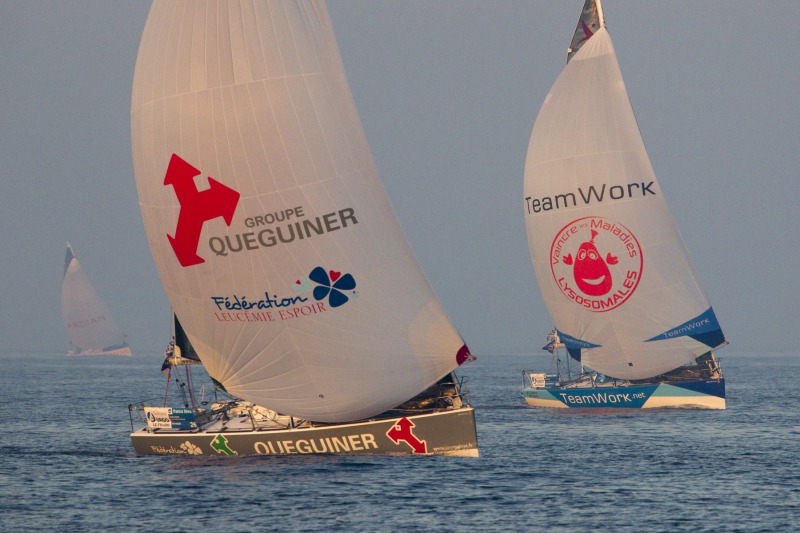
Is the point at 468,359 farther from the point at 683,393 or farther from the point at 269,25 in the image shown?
the point at 683,393

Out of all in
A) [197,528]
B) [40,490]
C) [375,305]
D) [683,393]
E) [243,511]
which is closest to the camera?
[197,528]

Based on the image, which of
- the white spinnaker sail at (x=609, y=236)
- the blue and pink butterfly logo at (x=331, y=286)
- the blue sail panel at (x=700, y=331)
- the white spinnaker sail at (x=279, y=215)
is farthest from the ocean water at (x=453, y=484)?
the white spinnaker sail at (x=609, y=236)

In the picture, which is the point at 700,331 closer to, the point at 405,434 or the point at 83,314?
the point at 405,434

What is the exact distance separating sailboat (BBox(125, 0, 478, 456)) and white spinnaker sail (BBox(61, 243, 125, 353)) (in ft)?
431

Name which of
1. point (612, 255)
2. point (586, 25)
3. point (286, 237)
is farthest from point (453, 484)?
point (586, 25)

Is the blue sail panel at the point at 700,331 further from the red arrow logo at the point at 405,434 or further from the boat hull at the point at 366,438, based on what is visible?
the red arrow logo at the point at 405,434

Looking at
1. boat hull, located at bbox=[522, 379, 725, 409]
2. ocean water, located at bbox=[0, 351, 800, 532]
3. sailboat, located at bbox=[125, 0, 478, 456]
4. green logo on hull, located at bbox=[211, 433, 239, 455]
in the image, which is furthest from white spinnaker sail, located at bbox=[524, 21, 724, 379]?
green logo on hull, located at bbox=[211, 433, 239, 455]

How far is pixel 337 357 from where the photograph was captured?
1339 inches

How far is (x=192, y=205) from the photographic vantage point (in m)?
33.8

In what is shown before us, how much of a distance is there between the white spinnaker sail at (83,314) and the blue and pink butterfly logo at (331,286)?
133701mm

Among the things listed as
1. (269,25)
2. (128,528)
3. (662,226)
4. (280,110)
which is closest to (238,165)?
(280,110)

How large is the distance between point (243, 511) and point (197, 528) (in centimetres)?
186

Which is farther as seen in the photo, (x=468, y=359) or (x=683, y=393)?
(x=683, y=393)

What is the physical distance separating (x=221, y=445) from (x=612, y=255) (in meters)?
24.3
